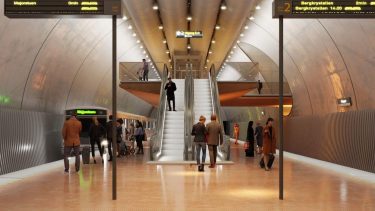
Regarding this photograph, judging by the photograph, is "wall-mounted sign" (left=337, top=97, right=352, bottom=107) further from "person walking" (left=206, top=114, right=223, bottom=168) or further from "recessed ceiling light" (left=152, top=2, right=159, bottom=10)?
"recessed ceiling light" (left=152, top=2, right=159, bottom=10)

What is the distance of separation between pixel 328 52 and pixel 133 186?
11770mm

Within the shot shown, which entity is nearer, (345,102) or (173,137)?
(345,102)

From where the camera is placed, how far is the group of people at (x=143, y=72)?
96.5 feet

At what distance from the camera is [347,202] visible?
358 inches

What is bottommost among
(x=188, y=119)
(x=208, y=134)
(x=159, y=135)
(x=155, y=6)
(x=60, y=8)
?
(x=159, y=135)

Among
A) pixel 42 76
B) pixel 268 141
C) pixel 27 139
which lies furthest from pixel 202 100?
pixel 27 139

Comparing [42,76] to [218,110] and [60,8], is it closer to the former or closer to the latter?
[218,110]

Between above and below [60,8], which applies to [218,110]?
below

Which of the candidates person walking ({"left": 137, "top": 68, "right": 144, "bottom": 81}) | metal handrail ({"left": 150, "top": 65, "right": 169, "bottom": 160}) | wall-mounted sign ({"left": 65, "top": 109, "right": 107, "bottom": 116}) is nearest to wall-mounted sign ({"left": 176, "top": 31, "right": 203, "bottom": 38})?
person walking ({"left": 137, "top": 68, "right": 144, "bottom": 81})

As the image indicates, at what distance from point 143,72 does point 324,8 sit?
843 inches

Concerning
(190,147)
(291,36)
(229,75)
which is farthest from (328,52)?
(229,75)

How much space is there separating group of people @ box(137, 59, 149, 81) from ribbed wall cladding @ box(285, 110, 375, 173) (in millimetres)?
8904

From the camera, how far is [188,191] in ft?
34.4

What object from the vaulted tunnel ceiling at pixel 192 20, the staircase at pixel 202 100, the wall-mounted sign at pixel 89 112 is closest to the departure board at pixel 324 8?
the staircase at pixel 202 100
